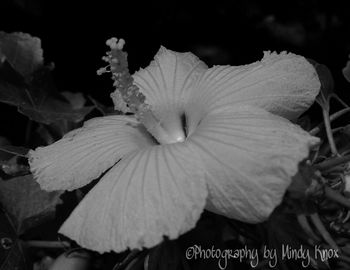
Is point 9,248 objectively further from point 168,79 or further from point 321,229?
point 321,229

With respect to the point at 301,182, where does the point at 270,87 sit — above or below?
above

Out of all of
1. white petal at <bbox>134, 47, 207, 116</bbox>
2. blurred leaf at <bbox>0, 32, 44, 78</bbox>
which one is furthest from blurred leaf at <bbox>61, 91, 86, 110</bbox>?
white petal at <bbox>134, 47, 207, 116</bbox>

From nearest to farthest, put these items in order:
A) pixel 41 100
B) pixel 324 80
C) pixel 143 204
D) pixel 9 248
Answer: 1. pixel 143 204
2. pixel 9 248
3. pixel 324 80
4. pixel 41 100

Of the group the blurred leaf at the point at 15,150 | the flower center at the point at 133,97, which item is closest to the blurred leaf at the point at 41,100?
the blurred leaf at the point at 15,150

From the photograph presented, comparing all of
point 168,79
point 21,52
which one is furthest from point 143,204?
point 21,52

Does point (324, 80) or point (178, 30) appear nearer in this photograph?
point (324, 80)

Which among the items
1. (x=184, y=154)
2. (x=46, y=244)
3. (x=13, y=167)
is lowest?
(x=46, y=244)

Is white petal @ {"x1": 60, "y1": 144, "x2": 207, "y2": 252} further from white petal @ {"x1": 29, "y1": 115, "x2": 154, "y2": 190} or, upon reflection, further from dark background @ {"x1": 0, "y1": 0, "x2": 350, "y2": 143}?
dark background @ {"x1": 0, "y1": 0, "x2": 350, "y2": 143}

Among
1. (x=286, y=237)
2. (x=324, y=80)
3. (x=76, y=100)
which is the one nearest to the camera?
(x=286, y=237)

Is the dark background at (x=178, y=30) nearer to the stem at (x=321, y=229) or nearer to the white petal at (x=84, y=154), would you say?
the white petal at (x=84, y=154)
